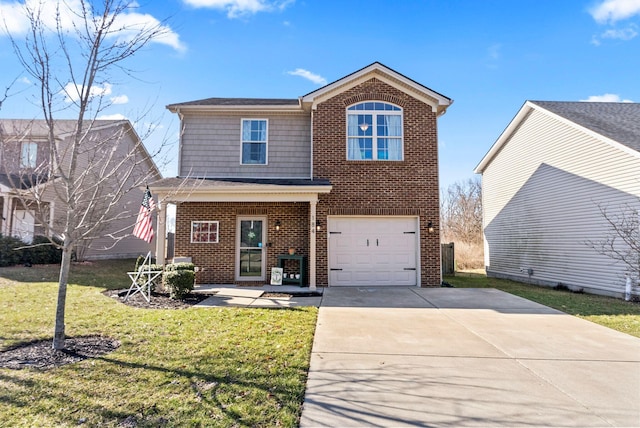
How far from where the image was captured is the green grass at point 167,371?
288 cm

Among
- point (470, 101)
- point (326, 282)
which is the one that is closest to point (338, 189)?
point (326, 282)

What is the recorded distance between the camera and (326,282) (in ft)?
33.9

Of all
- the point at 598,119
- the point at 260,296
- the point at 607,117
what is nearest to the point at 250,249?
the point at 260,296

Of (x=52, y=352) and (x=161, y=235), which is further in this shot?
(x=161, y=235)

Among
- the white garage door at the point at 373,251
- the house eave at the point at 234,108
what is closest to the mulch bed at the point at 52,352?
the white garage door at the point at 373,251

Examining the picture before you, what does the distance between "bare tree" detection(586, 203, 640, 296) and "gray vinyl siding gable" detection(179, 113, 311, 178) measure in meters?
9.11

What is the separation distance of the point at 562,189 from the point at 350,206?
307 inches

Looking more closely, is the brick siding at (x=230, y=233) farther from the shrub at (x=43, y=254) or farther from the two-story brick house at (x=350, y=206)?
the shrub at (x=43, y=254)

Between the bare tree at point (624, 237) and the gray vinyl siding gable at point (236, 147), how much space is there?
29.9 ft

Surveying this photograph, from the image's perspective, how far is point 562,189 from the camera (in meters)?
11.8

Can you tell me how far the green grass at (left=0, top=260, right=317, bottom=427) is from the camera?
113 inches

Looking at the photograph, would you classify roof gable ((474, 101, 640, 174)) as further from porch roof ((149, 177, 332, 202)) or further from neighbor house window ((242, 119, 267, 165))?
neighbor house window ((242, 119, 267, 165))

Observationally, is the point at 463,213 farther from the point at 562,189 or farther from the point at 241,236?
the point at 241,236

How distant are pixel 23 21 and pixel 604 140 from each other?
45.2ft
